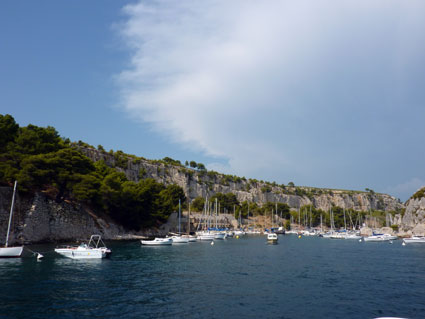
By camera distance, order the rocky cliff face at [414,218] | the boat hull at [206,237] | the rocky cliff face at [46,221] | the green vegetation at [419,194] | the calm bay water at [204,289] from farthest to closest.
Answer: the green vegetation at [419,194]
the rocky cliff face at [414,218]
the boat hull at [206,237]
the rocky cliff face at [46,221]
the calm bay water at [204,289]

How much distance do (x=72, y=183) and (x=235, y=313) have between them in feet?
181

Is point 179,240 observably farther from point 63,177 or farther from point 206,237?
point 63,177

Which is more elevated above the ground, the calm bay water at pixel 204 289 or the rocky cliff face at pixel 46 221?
the rocky cliff face at pixel 46 221

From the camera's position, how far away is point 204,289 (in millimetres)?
27984

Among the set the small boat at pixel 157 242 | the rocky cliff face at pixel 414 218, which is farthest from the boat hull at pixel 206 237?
the rocky cliff face at pixel 414 218

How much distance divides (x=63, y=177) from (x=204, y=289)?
46978mm

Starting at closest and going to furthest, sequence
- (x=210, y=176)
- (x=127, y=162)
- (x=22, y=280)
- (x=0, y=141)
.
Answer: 1. (x=22, y=280)
2. (x=0, y=141)
3. (x=127, y=162)
4. (x=210, y=176)

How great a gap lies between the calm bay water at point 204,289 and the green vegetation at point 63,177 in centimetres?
2483

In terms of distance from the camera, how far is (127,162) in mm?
133875

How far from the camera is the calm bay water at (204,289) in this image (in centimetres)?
2138

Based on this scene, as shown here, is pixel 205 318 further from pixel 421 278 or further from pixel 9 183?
pixel 9 183

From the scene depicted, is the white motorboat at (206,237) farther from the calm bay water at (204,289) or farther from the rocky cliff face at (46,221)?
the calm bay water at (204,289)

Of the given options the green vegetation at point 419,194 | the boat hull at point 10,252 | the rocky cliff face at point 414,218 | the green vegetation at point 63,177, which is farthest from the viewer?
the green vegetation at point 419,194

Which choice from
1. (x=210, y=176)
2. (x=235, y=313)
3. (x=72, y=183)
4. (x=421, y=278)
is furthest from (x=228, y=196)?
(x=235, y=313)
